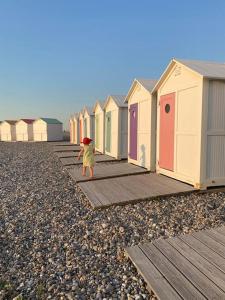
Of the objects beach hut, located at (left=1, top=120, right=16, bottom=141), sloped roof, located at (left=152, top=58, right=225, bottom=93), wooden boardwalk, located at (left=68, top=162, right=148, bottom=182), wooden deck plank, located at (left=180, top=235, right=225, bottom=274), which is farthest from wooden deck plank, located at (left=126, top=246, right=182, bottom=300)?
beach hut, located at (left=1, top=120, right=16, bottom=141)

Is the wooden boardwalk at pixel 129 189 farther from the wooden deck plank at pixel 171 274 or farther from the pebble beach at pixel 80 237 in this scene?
the wooden deck plank at pixel 171 274

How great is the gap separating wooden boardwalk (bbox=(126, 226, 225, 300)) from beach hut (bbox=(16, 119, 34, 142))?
4108cm

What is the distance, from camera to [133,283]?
9.26 feet

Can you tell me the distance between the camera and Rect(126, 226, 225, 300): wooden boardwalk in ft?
8.07

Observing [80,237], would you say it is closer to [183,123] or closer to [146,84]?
[183,123]

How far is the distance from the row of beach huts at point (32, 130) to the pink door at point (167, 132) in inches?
1329

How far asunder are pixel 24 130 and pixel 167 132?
38781 millimetres

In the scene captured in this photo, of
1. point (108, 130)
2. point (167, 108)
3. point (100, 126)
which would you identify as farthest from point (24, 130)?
point (167, 108)

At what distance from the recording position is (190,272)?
275 cm

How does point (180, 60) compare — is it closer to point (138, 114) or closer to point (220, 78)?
point (220, 78)

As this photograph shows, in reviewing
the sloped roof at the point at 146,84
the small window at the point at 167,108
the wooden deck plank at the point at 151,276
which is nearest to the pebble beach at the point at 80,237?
the wooden deck plank at the point at 151,276

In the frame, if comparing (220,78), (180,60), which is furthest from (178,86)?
(220,78)

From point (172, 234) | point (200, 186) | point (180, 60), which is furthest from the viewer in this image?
point (180, 60)

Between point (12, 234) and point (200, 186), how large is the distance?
4.33 metres
